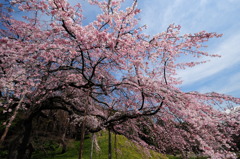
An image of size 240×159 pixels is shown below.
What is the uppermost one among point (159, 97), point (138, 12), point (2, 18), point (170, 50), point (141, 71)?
point (2, 18)

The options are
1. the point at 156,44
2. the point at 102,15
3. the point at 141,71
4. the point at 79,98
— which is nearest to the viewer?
the point at 102,15

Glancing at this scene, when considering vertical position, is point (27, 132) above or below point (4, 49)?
below

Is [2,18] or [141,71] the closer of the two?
[141,71]

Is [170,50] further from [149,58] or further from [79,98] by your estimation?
[79,98]

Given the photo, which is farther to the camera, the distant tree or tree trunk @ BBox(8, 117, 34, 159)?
tree trunk @ BBox(8, 117, 34, 159)

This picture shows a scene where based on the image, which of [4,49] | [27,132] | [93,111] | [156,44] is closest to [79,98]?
[93,111]

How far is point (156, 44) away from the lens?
532cm

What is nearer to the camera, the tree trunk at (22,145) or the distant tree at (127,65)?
the distant tree at (127,65)

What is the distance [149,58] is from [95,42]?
2212 mm

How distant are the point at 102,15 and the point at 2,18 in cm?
702

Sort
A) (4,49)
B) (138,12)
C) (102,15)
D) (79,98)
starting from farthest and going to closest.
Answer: (79,98) < (4,49) < (102,15) < (138,12)

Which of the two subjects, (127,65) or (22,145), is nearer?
(127,65)

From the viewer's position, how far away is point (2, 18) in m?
8.27

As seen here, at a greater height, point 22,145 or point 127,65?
point 127,65
